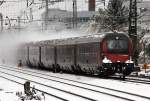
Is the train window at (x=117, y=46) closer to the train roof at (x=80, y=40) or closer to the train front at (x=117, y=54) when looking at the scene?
the train front at (x=117, y=54)

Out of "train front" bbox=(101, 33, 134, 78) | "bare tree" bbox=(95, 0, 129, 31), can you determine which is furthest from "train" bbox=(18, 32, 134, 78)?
"bare tree" bbox=(95, 0, 129, 31)

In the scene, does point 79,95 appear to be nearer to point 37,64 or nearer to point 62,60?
point 62,60

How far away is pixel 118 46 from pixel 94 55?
1.64 metres

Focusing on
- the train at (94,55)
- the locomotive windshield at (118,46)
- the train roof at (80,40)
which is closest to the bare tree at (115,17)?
the train roof at (80,40)

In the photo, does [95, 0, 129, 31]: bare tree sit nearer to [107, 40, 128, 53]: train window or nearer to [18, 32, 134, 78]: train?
[18, 32, 134, 78]: train

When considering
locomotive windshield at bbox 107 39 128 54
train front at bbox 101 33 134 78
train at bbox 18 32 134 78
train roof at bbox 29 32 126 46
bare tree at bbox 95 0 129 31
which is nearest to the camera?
train front at bbox 101 33 134 78

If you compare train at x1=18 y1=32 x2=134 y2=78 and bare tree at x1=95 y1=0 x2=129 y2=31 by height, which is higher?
bare tree at x1=95 y1=0 x2=129 y2=31

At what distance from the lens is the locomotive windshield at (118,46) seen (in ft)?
101

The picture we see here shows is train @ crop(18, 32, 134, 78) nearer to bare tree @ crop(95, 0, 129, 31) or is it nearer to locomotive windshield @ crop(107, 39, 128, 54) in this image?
locomotive windshield @ crop(107, 39, 128, 54)

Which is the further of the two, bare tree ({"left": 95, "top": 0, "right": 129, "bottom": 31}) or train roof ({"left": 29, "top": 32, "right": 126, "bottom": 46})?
bare tree ({"left": 95, "top": 0, "right": 129, "bottom": 31})

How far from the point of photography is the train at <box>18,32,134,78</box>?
3042 centimetres

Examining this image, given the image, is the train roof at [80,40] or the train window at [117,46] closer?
the train window at [117,46]

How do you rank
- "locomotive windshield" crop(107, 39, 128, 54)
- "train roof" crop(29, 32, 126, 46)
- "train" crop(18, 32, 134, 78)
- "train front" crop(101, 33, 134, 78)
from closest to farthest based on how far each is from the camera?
"train front" crop(101, 33, 134, 78)
"train" crop(18, 32, 134, 78)
"locomotive windshield" crop(107, 39, 128, 54)
"train roof" crop(29, 32, 126, 46)

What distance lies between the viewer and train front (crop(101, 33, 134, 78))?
1190 inches
